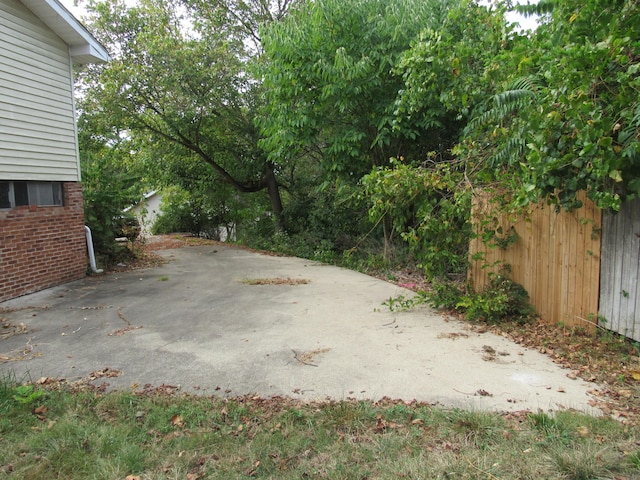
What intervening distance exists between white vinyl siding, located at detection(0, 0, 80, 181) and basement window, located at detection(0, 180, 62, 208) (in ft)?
0.58

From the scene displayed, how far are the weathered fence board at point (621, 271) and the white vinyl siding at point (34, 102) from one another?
8762 mm

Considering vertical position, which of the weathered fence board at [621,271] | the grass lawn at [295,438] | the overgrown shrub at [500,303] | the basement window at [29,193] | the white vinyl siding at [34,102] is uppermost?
the white vinyl siding at [34,102]

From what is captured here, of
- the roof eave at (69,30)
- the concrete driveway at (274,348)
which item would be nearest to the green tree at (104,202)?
the concrete driveway at (274,348)

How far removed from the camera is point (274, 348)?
5117mm

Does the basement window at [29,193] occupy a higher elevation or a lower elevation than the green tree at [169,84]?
lower

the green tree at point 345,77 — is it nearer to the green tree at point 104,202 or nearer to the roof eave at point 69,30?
the roof eave at point 69,30

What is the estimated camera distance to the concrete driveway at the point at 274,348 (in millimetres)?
4031

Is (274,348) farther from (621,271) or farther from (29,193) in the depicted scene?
(29,193)

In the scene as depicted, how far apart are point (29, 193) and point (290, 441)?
7.34m

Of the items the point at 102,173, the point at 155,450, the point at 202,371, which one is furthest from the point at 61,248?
the point at 155,450

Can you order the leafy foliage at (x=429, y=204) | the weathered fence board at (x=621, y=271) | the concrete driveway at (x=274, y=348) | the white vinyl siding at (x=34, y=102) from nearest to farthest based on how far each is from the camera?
the concrete driveway at (x=274, y=348)
the weathered fence board at (x=621, y=271)
the leafy foliage at (x=429, y=204)
the white vinyl siding at (x=34, y=102)

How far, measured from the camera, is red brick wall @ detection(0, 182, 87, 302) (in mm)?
7395

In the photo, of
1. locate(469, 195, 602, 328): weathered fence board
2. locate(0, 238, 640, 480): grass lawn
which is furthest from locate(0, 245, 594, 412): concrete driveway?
locate(469, 195, 602, 328): weathered fence board

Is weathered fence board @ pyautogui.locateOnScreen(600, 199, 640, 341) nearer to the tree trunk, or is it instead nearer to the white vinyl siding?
the white vinyl siding
